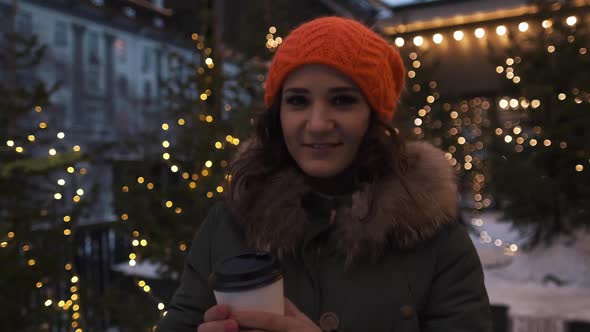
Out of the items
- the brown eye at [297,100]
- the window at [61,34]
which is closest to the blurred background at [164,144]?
the window at [61,34]

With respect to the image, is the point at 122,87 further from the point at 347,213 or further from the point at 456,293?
the point at 456,293

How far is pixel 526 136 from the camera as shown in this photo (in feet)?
17.6

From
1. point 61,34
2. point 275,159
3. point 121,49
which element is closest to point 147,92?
point 121,49

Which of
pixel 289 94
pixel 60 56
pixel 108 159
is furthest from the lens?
pixel 60 56

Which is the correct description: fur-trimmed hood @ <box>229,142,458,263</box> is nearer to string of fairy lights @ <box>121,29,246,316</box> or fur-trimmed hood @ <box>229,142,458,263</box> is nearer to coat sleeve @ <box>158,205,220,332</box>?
coat sleeve @ <box>158,205,220,332</box>

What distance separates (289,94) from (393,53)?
358 mm

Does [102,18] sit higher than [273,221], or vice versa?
[102,18]

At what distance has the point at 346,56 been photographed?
52.2 inches

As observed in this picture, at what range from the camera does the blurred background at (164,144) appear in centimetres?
347

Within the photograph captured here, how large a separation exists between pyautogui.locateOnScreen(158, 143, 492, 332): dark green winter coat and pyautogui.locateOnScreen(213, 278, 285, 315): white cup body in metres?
0.31

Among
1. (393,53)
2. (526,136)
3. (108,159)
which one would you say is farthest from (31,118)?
(526,136)

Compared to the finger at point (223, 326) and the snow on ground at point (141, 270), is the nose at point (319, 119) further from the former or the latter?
the snow on ground at point (141, 270)

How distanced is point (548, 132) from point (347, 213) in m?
4.35

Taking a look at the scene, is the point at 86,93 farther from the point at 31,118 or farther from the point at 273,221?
the point at 273,221
